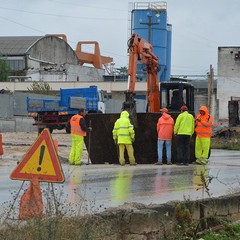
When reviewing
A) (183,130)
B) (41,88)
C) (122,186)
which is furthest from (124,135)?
(41,88)

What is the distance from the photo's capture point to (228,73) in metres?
67.6

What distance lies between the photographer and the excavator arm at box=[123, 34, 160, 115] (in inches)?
771

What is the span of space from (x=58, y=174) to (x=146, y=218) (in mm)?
1226

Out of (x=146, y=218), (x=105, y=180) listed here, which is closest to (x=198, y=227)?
(x=146, y=218)

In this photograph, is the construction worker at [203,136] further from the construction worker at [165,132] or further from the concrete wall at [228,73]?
the concrete wall at [228,73]

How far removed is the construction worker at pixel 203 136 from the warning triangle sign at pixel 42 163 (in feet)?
35.5

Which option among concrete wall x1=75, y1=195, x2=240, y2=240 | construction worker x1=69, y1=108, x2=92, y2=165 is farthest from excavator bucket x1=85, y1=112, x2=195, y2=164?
concrete wall x1=75, y1=195, x2=240, y2=240

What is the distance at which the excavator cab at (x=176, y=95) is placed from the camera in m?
25.1

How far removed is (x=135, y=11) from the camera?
70.6 m

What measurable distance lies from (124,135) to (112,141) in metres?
1.29

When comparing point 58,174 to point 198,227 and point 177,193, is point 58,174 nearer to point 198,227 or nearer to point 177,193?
point 198,227

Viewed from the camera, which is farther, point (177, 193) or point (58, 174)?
point (177, 193)

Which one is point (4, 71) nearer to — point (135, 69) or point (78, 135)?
point (135, 69)

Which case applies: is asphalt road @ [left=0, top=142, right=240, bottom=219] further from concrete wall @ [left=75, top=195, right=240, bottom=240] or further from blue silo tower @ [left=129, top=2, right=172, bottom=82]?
blue silo tower @ [left=129, top=2, right=172, bottom=82]
